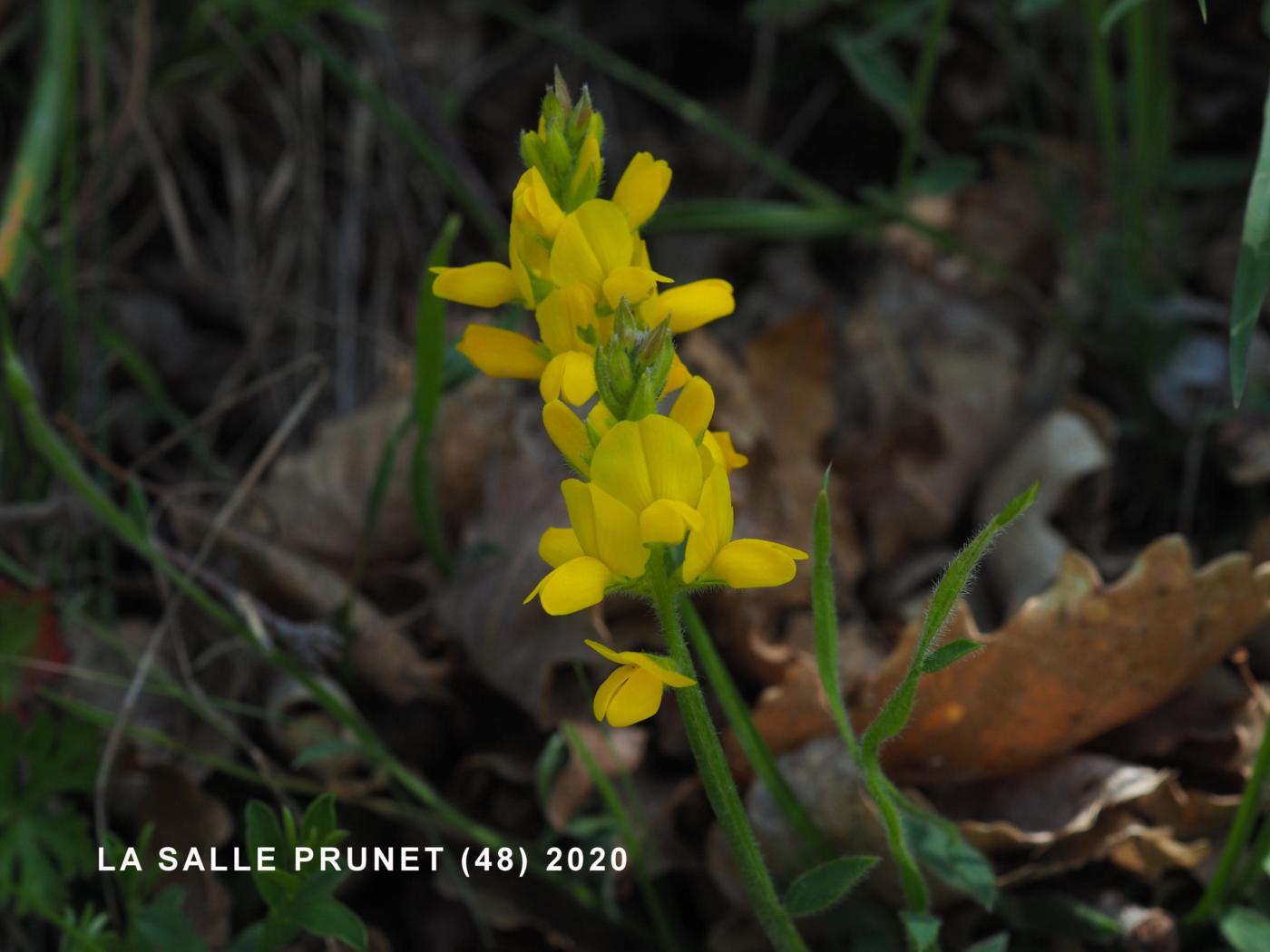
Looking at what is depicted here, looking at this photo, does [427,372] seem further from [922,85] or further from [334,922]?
[922,85]

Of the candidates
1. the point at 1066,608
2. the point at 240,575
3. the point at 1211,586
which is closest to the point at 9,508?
the point at 240,575

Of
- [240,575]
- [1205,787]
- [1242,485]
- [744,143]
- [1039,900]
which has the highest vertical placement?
[744,143]

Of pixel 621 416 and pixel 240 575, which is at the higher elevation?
pixel 240 575

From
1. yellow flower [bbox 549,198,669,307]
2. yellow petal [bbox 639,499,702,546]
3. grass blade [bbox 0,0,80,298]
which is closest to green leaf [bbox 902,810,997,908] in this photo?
yellow petal [bbox 639,499,702,546]

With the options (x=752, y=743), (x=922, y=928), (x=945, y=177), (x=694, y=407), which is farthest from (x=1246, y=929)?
(x=945, y=177)

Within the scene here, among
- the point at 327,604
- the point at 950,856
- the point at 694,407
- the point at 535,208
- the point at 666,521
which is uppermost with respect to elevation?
the point at 327,604

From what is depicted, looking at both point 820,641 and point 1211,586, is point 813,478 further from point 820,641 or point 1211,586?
point 820,641

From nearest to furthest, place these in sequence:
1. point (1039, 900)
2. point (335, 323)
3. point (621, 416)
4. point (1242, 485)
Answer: point (621, 416) < point (1039, 900) < point (1242, 485) < point (335, 323)
